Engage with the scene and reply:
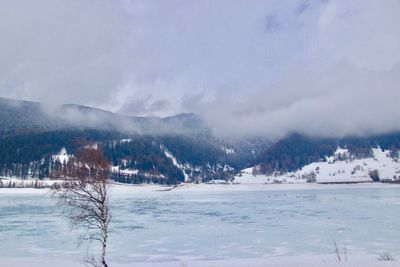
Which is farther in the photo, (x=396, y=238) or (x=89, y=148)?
(x=396, y=238)

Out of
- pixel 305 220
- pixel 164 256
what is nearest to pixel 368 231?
pixel 305 220

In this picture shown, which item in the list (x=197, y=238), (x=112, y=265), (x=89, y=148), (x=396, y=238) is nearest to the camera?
(x=89, y=148)

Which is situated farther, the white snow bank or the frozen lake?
the frozen lake

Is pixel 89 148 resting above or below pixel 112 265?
above

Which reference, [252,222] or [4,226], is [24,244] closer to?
[4,226]

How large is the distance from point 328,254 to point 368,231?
9.72m

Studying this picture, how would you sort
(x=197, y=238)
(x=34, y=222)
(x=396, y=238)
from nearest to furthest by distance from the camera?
1. (x=396, y=238)
2. (x=197, y=238)
3. (x=34, y=222)

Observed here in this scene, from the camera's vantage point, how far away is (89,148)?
16.4 metres

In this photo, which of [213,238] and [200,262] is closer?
[200,262]

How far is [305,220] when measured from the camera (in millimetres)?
37031

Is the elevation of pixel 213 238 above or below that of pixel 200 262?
above

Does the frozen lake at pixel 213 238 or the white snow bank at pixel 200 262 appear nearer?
the white snow bank at pixel 200 262

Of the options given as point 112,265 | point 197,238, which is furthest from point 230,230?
point 112,265

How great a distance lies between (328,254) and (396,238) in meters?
7.24
